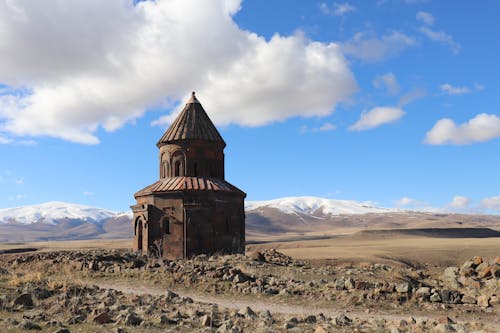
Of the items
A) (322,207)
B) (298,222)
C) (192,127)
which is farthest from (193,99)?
(322,207)

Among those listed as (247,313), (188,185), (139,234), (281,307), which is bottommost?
(281,307)

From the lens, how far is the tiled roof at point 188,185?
2452 centimetres

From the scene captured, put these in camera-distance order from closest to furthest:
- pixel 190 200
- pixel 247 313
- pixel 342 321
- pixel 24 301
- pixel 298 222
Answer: pixel 342 321, pixel 247 313, pixel 24 301, pixel 190 200, pixel 298 222

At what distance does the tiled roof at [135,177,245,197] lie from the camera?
24.5m

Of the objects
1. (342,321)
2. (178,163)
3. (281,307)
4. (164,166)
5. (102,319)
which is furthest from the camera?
(164,166)

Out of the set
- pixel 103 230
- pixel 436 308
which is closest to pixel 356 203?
pixel 103 230

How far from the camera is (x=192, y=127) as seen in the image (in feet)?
87.9

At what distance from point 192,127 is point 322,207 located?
15724 centimetres

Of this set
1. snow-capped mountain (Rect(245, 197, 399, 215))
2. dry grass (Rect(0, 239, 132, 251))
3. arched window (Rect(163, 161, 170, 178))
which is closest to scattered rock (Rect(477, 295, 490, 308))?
arched window (Rect(163, 161, 170, 178))

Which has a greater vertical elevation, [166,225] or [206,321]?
[166,225]

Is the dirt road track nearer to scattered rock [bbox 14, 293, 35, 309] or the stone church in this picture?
scattered rock [bbox 14, 293, 35, 309]

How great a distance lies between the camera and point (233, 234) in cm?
2523

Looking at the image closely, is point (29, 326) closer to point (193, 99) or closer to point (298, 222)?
point (193, 99)

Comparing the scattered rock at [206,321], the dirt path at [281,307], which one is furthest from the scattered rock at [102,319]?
the dirt path at [281,307]
